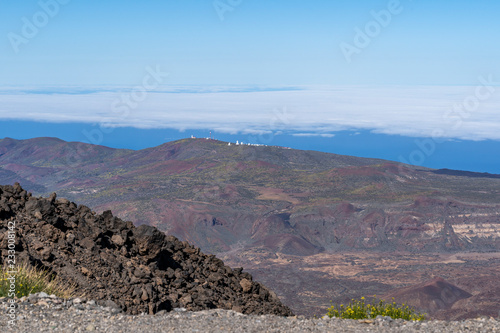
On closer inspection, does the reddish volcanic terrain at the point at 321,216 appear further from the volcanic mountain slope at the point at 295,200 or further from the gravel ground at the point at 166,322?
the gravel ground at the point at 166,322

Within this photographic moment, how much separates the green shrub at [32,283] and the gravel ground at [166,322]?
1.40 ft

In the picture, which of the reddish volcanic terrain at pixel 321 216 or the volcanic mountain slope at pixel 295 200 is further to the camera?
the volcanic mountain slope at pixel 295 200

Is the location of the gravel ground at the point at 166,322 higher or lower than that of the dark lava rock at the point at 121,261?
lower

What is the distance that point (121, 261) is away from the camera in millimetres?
13492

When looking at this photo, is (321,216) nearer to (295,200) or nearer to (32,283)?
(295,200)

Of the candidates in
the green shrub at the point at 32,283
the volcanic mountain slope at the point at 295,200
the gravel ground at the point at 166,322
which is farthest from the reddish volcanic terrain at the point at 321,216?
the green shrub at the point at 32,283

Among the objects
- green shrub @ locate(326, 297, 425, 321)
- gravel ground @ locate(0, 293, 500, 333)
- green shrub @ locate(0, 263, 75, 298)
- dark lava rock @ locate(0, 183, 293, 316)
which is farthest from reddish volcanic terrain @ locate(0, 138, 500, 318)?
green shrub @ locate(0, 263, 75, 298)

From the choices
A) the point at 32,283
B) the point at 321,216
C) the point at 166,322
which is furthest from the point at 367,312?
the point at 321,216

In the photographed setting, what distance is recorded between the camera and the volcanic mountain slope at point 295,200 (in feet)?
366

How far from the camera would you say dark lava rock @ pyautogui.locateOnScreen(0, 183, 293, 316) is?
12.2 m

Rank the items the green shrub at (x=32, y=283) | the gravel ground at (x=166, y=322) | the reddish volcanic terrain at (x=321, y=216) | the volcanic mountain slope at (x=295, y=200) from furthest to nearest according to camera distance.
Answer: the volcanic mountain slope at (x=295, y=200) → the reddish volcanic terrain at (x=321, y=216) → the green shrub at (x=32, y=283) → the gravel ground at (x=166, y=322)

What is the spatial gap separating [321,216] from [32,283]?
108671mm

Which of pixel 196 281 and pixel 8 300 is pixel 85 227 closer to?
pixel 196 281

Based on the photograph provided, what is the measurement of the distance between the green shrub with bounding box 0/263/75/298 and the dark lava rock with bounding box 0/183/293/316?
22 centimetres
